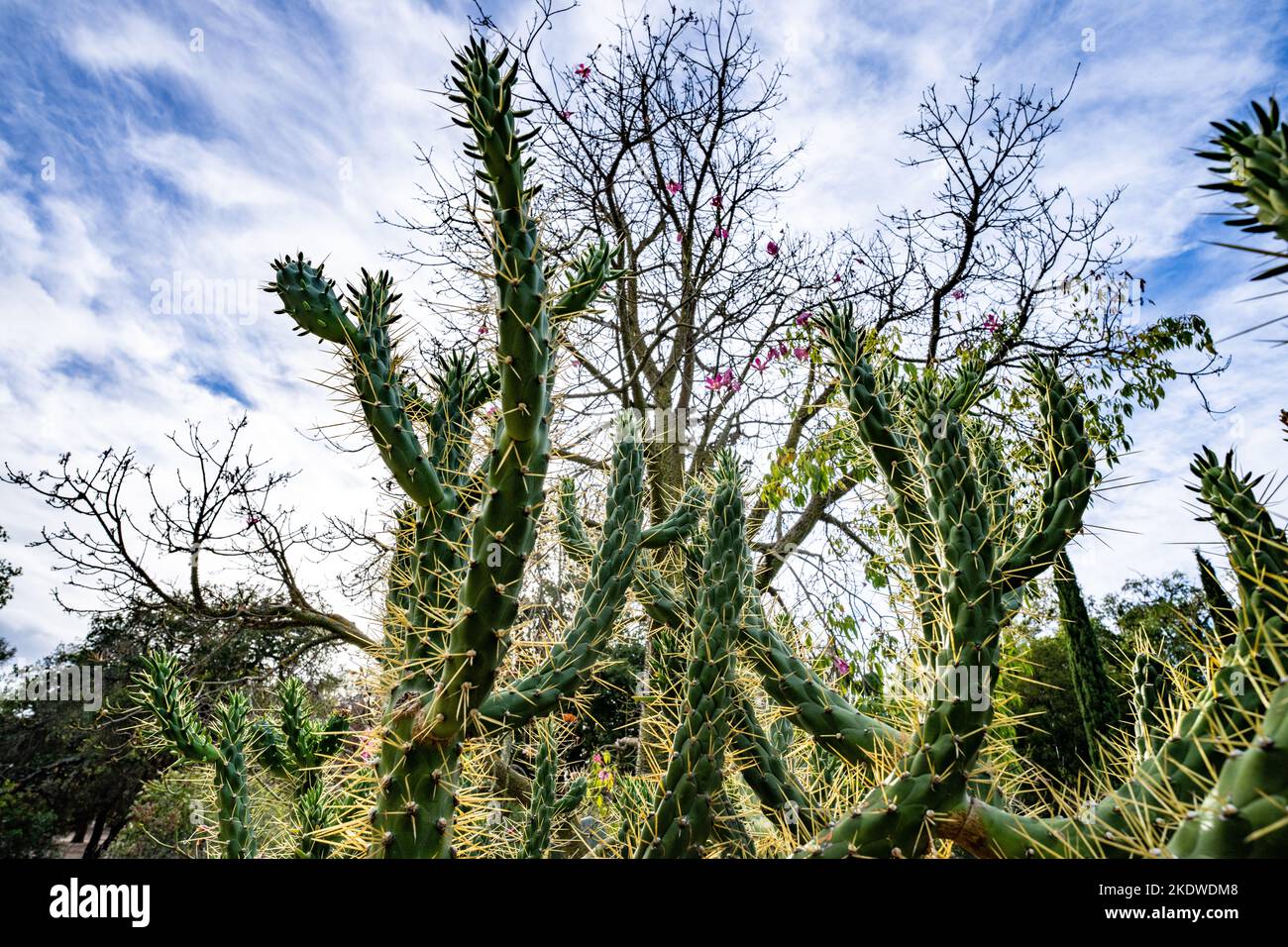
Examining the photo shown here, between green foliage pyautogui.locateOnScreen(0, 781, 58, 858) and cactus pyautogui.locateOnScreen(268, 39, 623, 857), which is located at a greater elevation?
cactus pyautogui.locateOnScreen(268, 39, 623, 857)

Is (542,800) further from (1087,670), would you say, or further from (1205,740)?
(1087,670)

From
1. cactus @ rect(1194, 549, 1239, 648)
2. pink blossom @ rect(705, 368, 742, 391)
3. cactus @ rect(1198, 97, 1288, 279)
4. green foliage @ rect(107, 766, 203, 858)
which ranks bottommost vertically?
green foliage @ rect(107, 766, 203, 858)

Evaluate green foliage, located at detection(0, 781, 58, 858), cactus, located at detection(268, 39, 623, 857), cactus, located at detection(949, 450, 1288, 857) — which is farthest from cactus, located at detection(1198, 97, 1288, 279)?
green foliage, located at detection(0, 781, 58, 858)

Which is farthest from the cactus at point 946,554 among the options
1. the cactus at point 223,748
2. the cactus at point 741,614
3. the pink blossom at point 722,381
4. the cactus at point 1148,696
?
the pink blossom at point 722,381

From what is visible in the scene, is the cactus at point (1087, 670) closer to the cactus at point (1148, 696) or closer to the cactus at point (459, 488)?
the cactus at point (1148, 696)

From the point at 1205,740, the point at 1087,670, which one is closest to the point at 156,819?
the point at 1087,670

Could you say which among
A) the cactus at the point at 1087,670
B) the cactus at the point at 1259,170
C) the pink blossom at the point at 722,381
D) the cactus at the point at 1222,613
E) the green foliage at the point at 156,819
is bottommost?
the green foliage at the point at 156,819

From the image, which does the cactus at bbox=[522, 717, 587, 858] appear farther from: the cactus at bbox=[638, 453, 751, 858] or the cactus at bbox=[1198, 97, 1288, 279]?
the cactus at bbox=[1198, 97, 1288, 279]

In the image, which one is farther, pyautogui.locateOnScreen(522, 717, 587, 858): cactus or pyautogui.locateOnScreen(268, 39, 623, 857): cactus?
pyautogui.locateOnScreen(522, 717, 587, 858): cactus

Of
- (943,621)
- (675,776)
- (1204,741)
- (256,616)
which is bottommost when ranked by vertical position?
(675,776)

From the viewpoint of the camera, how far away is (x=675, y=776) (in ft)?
6.77
